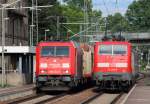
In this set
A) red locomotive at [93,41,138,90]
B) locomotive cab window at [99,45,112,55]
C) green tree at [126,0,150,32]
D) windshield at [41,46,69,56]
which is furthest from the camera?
green tree at [126,0,150,32]

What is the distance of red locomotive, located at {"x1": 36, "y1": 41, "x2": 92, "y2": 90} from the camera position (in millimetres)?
34781

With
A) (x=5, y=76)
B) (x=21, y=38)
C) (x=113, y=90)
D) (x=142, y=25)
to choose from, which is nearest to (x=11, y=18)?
(x=21, y=38)

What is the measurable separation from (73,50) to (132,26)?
121029 mm

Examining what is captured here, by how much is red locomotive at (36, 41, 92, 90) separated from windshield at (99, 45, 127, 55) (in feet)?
7.00

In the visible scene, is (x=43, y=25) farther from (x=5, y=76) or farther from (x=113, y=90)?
(x=113, y=90)

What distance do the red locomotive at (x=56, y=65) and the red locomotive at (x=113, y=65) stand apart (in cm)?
168

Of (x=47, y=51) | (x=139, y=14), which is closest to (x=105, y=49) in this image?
(x=47, y=51)

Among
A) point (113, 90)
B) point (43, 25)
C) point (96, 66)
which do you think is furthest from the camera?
point (43, 25)

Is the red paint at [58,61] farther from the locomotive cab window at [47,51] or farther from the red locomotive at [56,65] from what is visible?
the locomotive cab window at [47,51]

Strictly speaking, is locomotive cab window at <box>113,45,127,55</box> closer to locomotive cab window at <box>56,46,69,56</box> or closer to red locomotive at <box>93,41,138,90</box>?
red locomotive at <box>93,41,138,90</box>

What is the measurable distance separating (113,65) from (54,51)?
152 inches

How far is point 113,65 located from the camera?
3672 centimetres

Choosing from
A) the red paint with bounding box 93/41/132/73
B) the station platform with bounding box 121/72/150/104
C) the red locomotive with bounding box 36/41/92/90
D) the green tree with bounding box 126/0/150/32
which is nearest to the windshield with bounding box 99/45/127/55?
the red paint with bounding box 93/41/132/73

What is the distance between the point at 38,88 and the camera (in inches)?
1414
